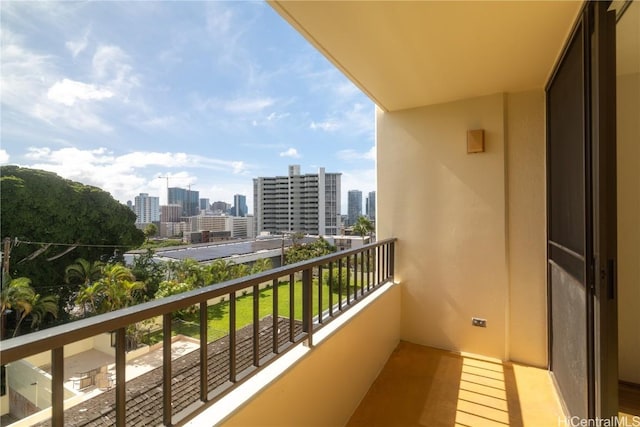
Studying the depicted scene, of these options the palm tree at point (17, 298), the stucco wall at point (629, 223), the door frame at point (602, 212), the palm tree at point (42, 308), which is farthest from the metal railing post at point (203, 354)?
the palm tree at point (42, 308)

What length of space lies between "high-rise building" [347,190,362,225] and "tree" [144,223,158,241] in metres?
9.43

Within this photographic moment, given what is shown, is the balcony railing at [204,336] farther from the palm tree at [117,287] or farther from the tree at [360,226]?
the tree at [360,226]

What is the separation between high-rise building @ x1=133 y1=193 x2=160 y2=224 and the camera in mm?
9829

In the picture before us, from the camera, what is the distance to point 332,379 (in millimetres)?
1776

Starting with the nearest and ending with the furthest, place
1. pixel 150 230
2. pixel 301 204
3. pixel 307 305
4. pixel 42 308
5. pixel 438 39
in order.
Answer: pixel 307 305 → pixel 438 39 → pixel 42 308 → pixel 150 230 → pixel 301 204

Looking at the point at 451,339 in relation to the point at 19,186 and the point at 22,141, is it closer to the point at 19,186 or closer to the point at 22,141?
the point at 19,186

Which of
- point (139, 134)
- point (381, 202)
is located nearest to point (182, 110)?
point (139, 134)

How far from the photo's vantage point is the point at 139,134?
17.6m

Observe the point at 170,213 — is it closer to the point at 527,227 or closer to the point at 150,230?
the point at 150,230

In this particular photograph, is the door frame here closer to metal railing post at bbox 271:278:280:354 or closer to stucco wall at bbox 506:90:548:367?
stucco wall at bbox 506:90:548:367

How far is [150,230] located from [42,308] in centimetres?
371

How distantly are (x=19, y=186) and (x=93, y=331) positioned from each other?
31.0 ft
